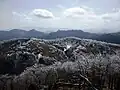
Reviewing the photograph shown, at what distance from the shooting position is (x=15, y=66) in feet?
393

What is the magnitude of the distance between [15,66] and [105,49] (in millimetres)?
87261

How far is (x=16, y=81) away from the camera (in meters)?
71.3

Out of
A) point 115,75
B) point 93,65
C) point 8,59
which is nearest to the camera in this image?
point 115,75

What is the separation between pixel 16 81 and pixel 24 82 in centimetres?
415

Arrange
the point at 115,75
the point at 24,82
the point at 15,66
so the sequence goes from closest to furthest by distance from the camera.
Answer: the point at 115,75 < the point at 24,82 < the point at 15,66

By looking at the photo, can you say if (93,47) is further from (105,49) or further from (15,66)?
(15,66)

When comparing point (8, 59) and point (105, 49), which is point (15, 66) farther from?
point (105, 49)

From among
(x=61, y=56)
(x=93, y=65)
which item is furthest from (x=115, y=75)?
(x=61, y=56)

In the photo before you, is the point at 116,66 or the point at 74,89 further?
the point at 116,66

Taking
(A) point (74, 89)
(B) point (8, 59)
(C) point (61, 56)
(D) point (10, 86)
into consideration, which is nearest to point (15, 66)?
(B) point (8, 59)

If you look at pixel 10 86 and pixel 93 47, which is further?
pixel 93 47

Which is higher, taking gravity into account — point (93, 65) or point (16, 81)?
point (93, 65)

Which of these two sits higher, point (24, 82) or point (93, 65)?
point (93, 65)

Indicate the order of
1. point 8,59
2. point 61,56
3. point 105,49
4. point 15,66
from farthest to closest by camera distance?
point 105,49, point 61,56, point 8,59, point 15,66
